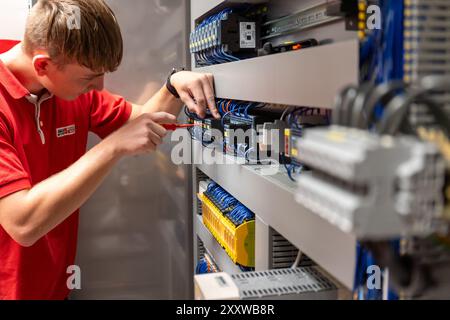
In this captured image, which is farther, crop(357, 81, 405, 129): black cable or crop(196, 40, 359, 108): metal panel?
crop(196, 40, 359, 108): metal panel

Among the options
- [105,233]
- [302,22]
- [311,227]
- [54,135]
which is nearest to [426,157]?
[311,227]

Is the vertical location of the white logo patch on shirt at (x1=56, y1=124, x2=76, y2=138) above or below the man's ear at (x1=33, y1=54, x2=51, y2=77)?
below

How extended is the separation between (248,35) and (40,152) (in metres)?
0.87

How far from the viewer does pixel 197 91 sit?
169 centimetres

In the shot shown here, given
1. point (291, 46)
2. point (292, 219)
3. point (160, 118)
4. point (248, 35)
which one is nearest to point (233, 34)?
point (248, 35)

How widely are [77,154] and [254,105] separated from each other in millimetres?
743

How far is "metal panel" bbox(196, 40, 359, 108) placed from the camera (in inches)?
32.6

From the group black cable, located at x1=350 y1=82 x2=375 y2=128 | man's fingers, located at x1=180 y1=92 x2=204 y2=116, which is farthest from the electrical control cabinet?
man's fingers, located at x1=180 y1=92 x2=204 y2=116

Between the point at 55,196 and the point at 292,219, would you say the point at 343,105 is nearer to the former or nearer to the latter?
the point at 292,219

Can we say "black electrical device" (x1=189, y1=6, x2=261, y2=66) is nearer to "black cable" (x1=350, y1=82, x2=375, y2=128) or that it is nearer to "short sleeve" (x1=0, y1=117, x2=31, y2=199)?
"short sleeve" (x1=0, y1=117, x2=31, y2=199)

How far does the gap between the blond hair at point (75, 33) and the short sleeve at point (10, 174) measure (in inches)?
12.5

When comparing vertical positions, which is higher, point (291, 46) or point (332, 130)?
point (291, 46)

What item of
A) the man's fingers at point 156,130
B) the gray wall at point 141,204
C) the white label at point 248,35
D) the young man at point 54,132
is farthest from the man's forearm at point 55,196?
the gray wall at point 141,204

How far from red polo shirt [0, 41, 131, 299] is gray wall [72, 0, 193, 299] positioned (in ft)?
1.39
